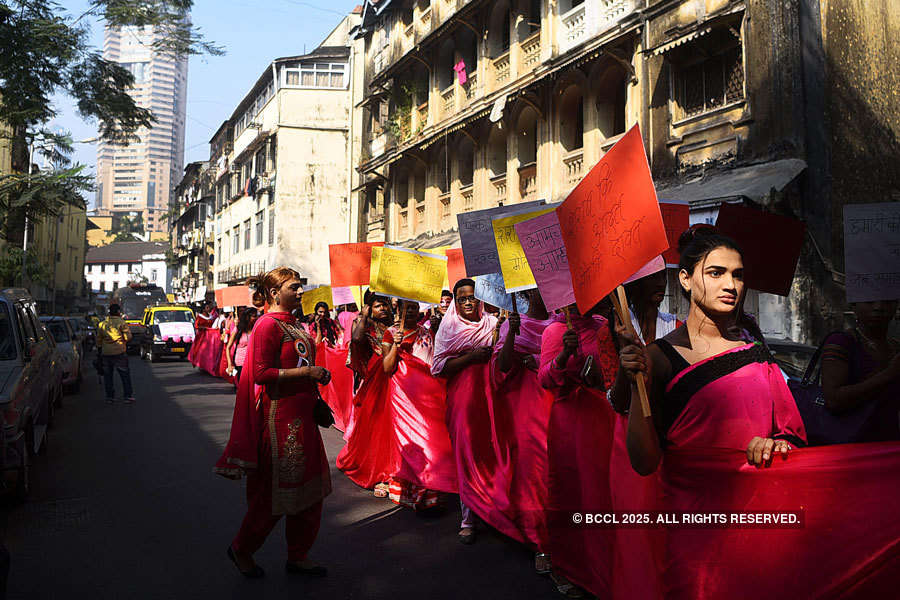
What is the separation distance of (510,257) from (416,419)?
84.6 inches

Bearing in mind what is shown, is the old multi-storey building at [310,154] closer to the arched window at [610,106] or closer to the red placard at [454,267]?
the arched window at [610,106]

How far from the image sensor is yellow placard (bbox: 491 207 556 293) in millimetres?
4844

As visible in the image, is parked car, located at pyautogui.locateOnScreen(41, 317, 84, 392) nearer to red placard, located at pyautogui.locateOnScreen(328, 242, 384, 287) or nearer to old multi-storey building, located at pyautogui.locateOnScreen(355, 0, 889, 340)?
red placard, located at pyautogui.locateOnScreen(328, 242, 384, 287)

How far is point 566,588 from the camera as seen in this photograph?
4.08 metres

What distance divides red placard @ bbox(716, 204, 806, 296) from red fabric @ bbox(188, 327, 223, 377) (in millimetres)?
15807

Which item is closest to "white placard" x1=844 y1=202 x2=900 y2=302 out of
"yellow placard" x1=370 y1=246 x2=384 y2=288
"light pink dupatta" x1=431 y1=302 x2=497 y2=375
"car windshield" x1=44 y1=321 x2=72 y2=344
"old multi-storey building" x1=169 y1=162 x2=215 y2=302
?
"light pink dupatta" x1=431 y1=302 x2=497 y2=375

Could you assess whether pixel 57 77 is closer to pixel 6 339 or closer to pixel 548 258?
pixel 6 339

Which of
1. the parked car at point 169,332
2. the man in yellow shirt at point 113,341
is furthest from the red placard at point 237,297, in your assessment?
the parked car at point 169,332

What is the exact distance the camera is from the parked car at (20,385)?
557cm

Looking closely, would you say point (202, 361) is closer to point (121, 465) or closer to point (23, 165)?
point (121, 465)

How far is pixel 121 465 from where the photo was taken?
7777mm

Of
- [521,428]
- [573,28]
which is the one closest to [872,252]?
[521,428]

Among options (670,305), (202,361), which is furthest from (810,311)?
(202,361)

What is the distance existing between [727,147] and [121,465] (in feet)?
33.5
